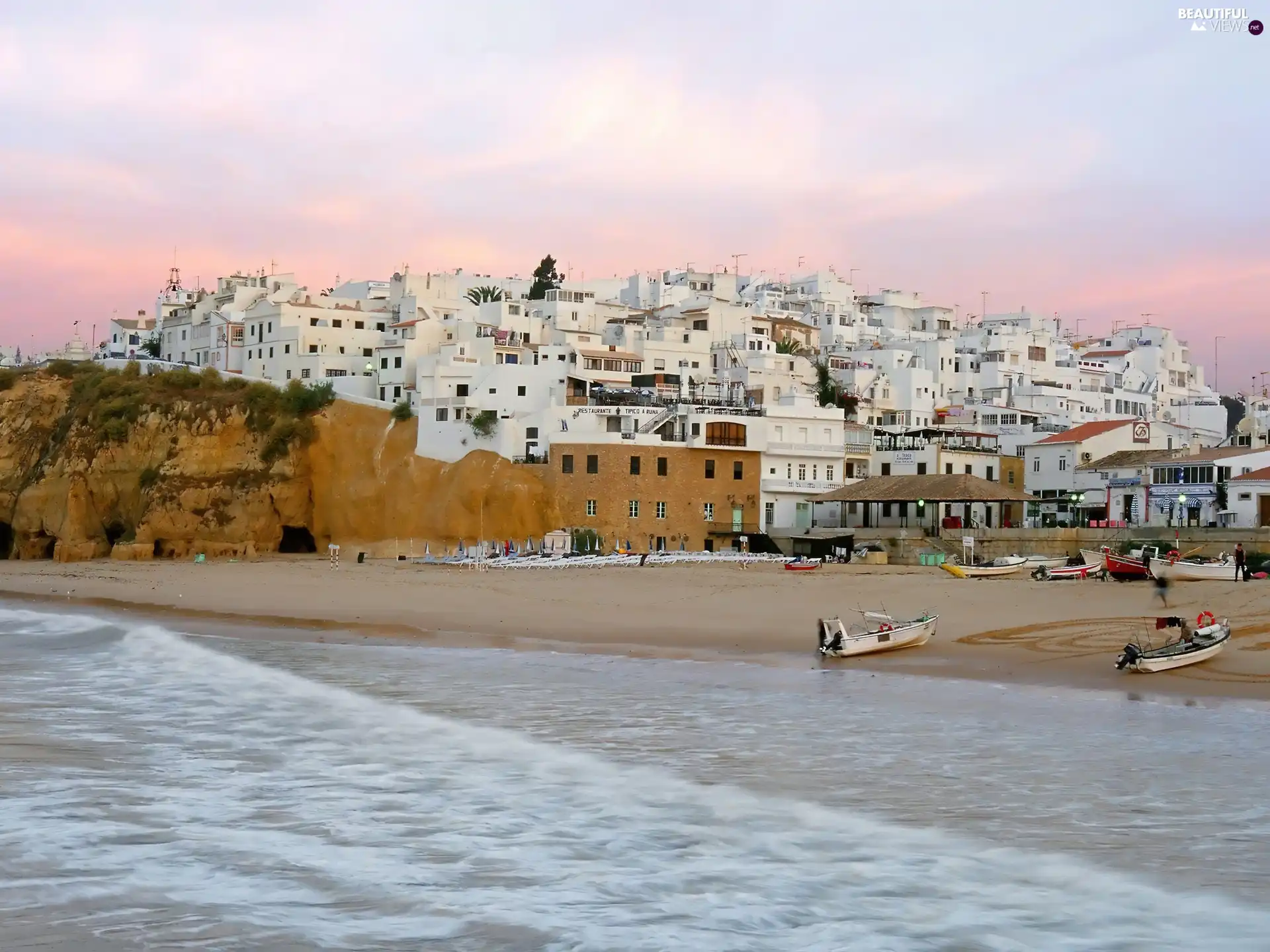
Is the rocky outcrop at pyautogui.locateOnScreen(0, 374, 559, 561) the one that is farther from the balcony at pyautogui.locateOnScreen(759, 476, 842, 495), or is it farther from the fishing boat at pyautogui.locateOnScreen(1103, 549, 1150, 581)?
the fishing boat at pyautogui.locateOnScreen(1103, 549, 1150, 581)

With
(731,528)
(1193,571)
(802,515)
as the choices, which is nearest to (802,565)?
(731,528)

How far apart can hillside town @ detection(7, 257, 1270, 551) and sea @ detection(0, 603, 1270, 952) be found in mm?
32521

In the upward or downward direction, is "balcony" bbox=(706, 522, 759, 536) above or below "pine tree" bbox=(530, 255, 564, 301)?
below

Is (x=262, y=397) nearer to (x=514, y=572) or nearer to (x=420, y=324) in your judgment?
(x=420, y=324)

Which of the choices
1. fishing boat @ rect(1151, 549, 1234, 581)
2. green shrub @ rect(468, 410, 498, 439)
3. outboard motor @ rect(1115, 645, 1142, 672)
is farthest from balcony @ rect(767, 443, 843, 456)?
outboard motor @ rect(1115, 645, 1142, 672)

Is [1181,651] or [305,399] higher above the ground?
[305,399]

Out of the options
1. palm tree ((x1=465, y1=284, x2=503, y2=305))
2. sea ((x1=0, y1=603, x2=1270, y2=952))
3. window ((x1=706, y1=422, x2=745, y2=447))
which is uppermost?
palm tree ((x1=465, y1=284, x2=503, y2=305))

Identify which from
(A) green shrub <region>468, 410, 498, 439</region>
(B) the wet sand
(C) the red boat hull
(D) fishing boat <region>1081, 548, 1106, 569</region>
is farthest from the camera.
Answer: (A) green shrub <region>468, 410, 498, 439</region>

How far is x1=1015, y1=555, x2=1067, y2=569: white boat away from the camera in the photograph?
40.4 meters

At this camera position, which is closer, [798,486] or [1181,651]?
[1181,651]

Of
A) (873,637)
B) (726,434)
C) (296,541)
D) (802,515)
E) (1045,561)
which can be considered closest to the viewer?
(873,637)

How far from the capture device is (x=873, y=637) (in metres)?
23.0

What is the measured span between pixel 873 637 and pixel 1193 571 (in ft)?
40.8

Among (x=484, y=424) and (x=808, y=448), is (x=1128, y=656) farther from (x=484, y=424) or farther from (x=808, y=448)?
(x=808, y=448)
